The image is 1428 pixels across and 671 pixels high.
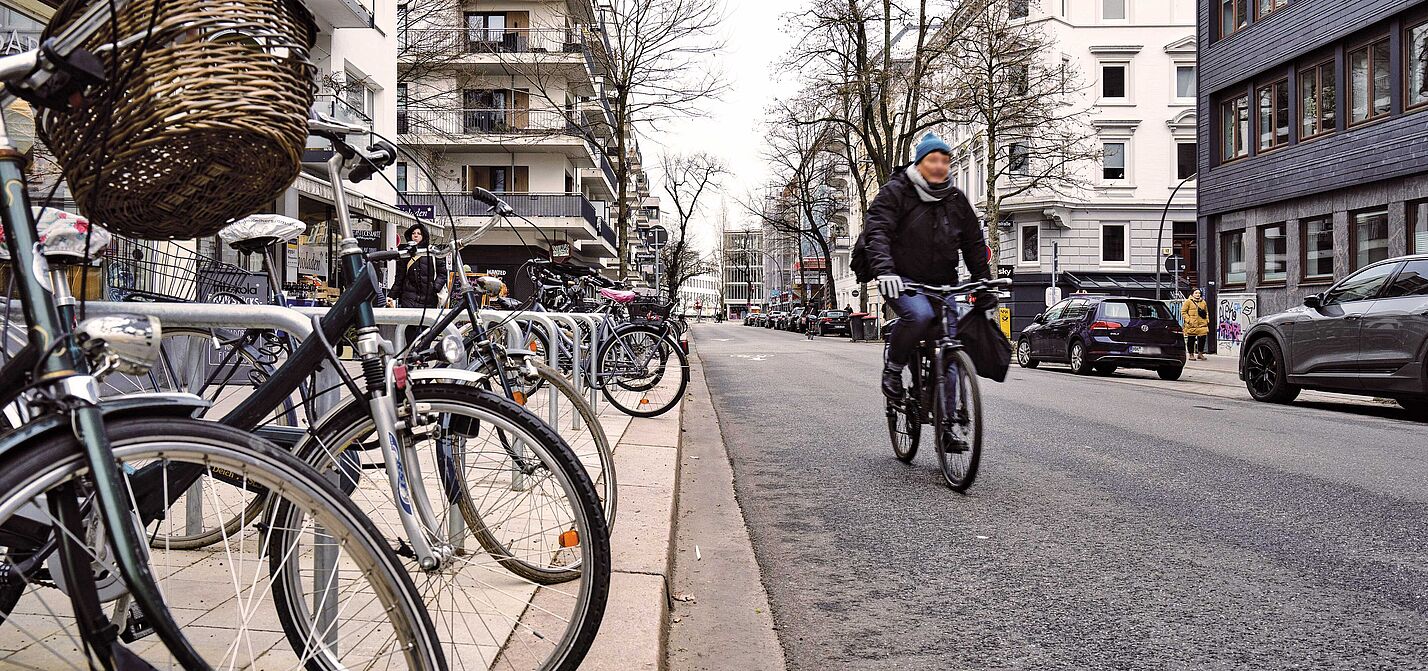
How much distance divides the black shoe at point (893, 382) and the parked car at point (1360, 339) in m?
6.49

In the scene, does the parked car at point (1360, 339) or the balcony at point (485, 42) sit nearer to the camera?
the parked car at point (1360, 339)

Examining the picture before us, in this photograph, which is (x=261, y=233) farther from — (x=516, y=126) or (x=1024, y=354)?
(x=516, y=126)

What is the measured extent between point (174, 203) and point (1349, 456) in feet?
25.3

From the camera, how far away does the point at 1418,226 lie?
70.1ft

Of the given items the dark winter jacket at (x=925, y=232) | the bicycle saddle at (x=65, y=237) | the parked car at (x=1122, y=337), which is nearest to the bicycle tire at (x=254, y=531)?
the bicycle saddle at (x=65, y=237)

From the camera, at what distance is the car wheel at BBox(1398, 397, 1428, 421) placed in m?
11.5

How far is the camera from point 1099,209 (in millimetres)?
45062

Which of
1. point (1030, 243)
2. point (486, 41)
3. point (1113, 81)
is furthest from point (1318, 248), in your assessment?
point (486, 41)

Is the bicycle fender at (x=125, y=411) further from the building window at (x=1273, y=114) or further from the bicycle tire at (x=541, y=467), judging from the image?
the building window at (x=1273, y=114)

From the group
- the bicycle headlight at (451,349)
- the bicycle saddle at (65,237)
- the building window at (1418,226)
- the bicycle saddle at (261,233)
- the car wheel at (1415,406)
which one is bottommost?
the car wheel at (1415,406)

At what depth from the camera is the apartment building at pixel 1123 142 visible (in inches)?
1769

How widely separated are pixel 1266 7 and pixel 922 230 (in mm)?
24797

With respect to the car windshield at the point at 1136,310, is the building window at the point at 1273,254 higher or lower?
higher

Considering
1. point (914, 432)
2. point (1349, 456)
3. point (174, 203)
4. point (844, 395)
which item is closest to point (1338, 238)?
point (844, 395)
